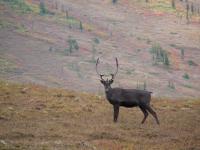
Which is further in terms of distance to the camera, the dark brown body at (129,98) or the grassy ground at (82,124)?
the dark brown body at (129,98)

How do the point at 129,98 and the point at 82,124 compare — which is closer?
the point at 82,124

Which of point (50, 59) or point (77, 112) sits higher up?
point (77, 112)

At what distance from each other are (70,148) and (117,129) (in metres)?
5.29

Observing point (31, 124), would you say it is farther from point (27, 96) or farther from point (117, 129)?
point (27, 96)

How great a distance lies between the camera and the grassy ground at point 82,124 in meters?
20.2

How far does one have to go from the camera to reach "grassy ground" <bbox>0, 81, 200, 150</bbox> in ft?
66.3

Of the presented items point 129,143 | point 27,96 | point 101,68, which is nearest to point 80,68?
point 101,68

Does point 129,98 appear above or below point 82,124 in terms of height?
above

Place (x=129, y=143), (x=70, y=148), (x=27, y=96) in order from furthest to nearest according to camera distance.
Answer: (x=27, y=96) < (x=129, y=143) < (x=70, y=148)

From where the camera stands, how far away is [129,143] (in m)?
20.7

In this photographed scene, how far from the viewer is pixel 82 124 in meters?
24.9

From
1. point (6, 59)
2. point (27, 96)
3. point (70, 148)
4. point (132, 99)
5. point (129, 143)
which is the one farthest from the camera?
point (6, 59)

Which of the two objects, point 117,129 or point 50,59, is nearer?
point 117,129

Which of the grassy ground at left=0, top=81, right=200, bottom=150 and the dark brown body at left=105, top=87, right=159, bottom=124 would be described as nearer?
the grassy ground at left=0, top=81, right=200, bottom=150
